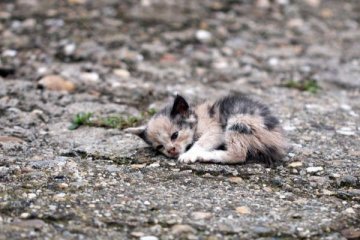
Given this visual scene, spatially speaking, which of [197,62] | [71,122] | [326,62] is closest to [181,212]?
[71,122]

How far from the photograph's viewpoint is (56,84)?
304 inches

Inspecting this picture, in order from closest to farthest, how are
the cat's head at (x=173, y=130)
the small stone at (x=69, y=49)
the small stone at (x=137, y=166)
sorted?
1. the small stone at (x=137, y=166)
2. the cat's head at (x=173, y=130)
3. the small stone at (x=69, y=49)

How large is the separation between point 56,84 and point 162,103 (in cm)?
132

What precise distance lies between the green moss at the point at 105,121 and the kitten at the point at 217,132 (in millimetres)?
616

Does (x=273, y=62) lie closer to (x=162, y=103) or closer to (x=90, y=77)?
(x=162, y=103)

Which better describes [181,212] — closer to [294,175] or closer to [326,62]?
[294,175]

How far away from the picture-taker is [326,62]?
923 centimetres

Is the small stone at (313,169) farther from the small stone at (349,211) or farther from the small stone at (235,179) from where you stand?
the small stone at (349,211)

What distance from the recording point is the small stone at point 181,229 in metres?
4.32

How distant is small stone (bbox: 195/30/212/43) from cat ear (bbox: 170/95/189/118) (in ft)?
12.1

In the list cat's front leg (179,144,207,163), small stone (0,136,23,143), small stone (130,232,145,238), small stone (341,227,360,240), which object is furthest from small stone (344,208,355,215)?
small stone (0,136,23,143)

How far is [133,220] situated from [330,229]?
1364 mm

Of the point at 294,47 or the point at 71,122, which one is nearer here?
the point at 71,122

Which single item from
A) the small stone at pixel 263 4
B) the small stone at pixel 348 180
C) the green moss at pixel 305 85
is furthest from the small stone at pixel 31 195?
the small stone at pixel 263 4
